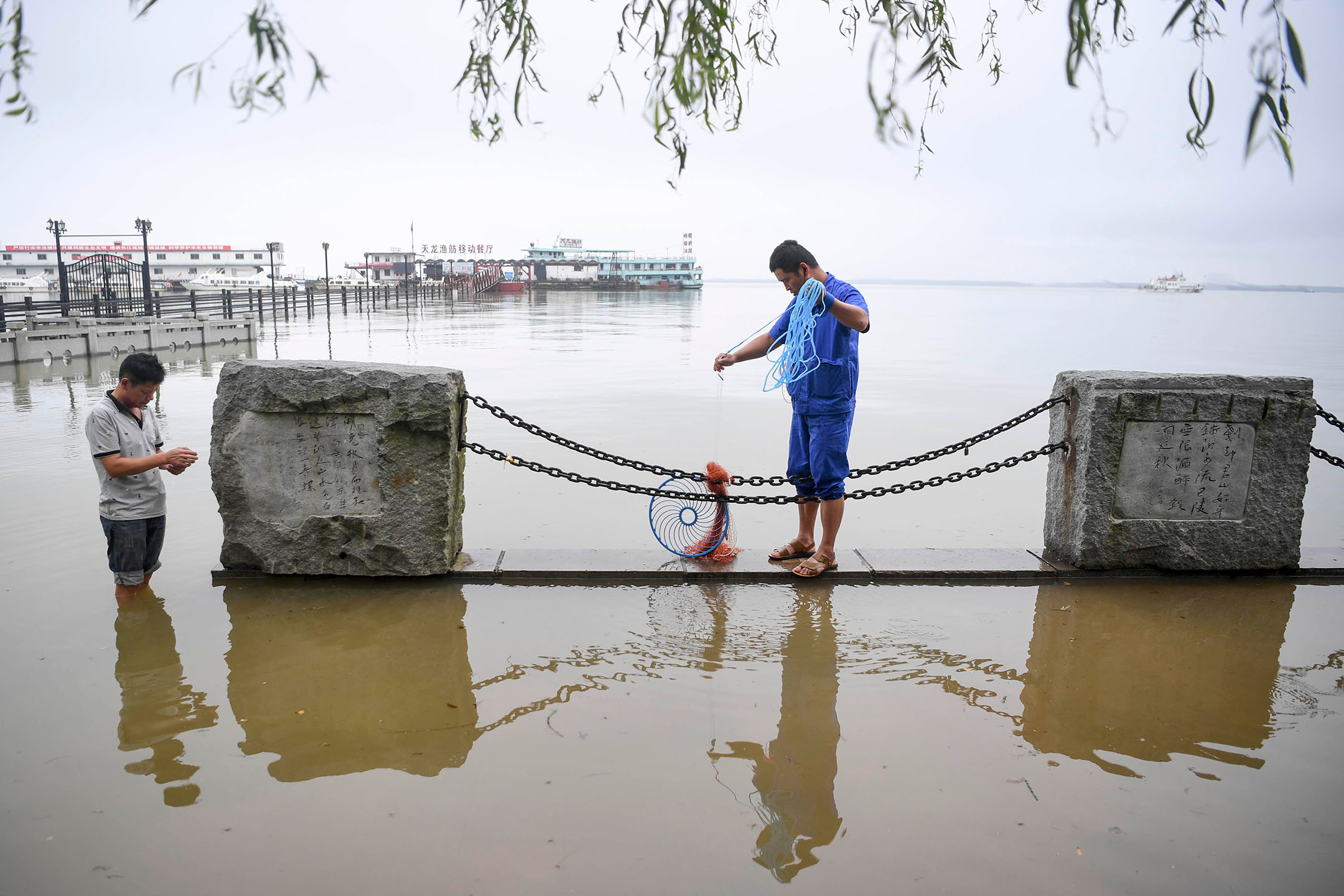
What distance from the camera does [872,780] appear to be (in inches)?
118

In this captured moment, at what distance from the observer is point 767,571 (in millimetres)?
5102

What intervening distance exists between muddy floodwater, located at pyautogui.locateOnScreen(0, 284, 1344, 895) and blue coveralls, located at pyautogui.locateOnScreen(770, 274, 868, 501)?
72 cm

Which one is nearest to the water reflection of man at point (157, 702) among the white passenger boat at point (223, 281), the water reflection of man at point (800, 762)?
the water reflection of man at point (800, 762)

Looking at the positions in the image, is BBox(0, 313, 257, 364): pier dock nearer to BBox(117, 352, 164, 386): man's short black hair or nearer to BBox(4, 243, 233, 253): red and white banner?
BBox(117, 352, 164, 386): man's short black hair

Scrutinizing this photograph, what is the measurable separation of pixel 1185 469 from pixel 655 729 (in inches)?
142

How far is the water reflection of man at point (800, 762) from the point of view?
267 cm

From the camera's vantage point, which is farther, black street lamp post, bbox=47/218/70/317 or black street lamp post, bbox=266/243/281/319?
black street lamp post, bbox=266/243/281/319

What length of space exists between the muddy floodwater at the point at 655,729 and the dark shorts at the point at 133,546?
0.68 feet

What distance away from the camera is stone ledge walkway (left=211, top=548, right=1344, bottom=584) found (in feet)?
16.5

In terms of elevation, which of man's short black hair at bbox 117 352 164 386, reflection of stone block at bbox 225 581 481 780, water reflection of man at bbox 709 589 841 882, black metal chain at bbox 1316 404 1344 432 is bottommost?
reflection of stone block at bbox 225 581 481 780

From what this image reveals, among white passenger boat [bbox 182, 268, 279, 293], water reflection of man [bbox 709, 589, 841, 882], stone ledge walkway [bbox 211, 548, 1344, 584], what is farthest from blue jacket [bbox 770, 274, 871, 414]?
white passenger boat [bbox 182, 268, 279, 293]

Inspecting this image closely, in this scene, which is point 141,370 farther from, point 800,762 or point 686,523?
point 800,762

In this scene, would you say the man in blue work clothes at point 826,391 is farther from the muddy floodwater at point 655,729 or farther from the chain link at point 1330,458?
the chain link at point 1330,458

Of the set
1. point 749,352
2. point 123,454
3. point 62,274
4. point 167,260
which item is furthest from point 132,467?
point 167,260
